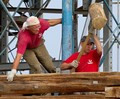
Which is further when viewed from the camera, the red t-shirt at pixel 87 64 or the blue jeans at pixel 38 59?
the blue jeans at pixel 38 59

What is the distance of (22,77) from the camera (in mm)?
5684

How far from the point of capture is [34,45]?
23.6ft

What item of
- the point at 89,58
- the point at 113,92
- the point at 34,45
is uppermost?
the point at 34,45

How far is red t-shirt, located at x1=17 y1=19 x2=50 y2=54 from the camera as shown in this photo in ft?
21.6

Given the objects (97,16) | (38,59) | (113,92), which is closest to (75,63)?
(97,16)

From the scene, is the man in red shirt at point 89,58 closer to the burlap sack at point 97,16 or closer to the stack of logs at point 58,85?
the burlap sack at point 97,16

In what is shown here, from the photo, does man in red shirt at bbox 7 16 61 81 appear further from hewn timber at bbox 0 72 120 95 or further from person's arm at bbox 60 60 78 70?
person's arm at bbox 60 60 78 70

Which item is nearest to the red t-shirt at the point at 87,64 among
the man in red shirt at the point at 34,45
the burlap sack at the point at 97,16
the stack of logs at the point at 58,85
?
the man in red shirt at the point at 34,45

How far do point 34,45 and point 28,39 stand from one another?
453 millimetres

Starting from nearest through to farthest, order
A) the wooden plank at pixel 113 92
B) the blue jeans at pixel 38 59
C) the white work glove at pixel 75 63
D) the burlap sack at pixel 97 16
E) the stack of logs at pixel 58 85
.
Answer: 1. the wooden plank at pixel 113 92
2. the stack of logs at pixel 58 85
3. the burlap sack at pixel 97 16
4. the white work glove at pixel 75 63
5. the blue jeans at pixel 38 59

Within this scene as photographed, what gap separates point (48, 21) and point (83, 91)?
1832 mm

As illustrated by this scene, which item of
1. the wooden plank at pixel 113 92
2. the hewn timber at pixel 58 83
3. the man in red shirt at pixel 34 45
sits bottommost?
the wooden plank at pixel 113 92

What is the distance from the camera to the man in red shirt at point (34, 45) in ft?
21.6

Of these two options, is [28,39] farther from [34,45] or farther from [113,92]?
[113,92]
